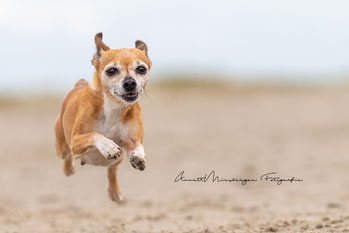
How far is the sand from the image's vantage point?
38.0ft

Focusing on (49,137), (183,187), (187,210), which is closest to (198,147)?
(183,187)

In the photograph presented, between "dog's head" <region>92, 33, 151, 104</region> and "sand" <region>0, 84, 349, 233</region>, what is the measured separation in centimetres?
385

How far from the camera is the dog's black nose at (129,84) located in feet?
21.9

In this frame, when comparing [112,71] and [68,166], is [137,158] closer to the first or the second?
[112,71]

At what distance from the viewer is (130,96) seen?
6.80 m

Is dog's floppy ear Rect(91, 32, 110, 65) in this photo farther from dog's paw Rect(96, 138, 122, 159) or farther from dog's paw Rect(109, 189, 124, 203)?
dog's paw Rect(109, 189, 124, 203)

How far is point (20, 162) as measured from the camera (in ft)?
68.4

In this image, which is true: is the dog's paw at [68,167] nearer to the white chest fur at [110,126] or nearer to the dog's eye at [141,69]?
the white chest fur at [110,126]

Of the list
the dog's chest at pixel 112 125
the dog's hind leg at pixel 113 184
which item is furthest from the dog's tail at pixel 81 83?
the dog's hind leg at pixel 113 184

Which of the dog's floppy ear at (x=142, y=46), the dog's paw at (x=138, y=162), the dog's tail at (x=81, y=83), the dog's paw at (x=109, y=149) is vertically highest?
the dog's tail at (x=81, y=83)

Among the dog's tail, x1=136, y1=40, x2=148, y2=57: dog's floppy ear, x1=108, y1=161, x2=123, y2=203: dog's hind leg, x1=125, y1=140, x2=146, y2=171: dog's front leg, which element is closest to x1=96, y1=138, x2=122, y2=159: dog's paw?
x1=125, y1=140, x2=146, y2=171: dog's front leg

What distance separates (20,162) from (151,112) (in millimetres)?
8906

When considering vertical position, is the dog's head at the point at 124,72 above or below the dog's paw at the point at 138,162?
above

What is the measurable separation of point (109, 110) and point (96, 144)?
1.69ft
